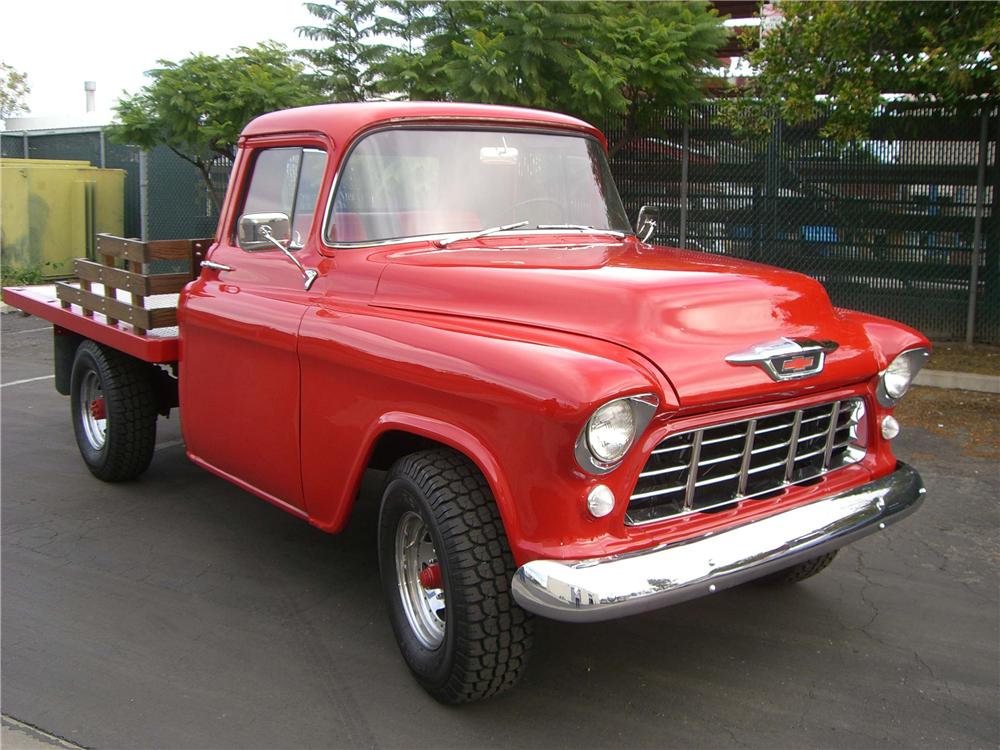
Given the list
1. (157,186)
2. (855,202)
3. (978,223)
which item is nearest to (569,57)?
(855,202)

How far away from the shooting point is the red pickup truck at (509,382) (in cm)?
287

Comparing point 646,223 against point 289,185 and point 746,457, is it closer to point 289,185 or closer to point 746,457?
point 289,185

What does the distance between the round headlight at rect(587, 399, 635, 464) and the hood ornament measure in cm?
48

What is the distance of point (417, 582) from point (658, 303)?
130 centimetres

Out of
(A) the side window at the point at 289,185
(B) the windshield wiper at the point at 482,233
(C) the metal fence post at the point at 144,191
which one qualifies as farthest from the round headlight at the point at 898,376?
(C) the metal fence post at the point at 144,191

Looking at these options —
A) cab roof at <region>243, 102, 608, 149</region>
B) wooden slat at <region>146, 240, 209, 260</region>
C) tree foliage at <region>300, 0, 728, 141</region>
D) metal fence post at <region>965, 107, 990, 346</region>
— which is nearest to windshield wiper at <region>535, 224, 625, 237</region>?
cab roof at <region>243, 102, 608, 149</region>

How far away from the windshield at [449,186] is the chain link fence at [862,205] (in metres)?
5.44

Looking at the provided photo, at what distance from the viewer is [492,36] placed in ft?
29.9

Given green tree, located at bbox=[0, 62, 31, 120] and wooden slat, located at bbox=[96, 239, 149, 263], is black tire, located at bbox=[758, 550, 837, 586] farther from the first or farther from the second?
green tree, located at bbox=[0, 62, 31, 120]

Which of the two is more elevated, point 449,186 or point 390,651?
point 449,186

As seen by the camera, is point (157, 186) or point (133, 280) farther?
point (157, 186)

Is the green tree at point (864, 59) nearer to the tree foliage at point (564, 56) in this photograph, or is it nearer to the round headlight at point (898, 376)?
the tree foliage at point (564, 56)

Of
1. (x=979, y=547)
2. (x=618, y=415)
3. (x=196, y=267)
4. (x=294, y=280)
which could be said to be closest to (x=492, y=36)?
Answer: (x=196, y=267)

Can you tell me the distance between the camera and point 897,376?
367 centimetres
